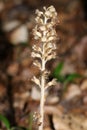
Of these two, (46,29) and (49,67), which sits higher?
(49,67)

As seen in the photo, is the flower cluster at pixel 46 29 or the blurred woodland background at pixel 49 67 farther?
the blurred woodland background at pixel 49 67

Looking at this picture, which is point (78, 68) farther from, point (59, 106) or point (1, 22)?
point (1, 22)

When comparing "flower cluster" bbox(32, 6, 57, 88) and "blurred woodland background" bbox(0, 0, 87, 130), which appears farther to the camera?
"blurred woodland background" bbox(0, 0, 87, 130)

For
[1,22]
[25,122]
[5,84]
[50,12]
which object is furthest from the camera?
[1,22]

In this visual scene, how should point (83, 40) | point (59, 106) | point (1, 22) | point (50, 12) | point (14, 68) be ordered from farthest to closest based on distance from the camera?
1. point (1, 22)
2. point (83, 40)
3. point (14, 68)
4. point (59, 106)
5. point (50, 12)

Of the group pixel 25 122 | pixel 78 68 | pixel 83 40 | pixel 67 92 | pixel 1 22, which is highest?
pixel 1 22

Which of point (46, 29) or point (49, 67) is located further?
point (49, 67)

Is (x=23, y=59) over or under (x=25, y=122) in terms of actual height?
over

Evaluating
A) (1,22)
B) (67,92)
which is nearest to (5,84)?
(67,92)
